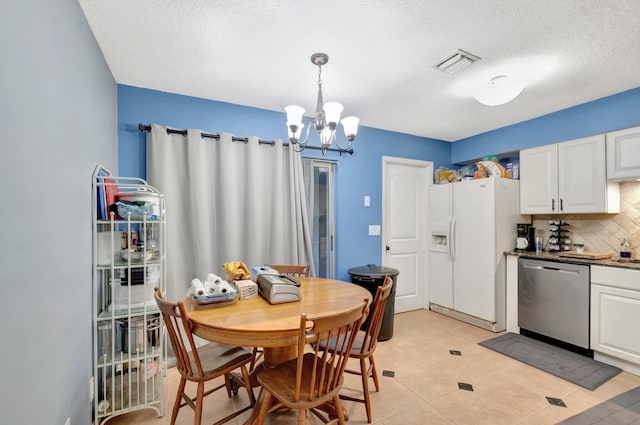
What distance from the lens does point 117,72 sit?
2.32 metres

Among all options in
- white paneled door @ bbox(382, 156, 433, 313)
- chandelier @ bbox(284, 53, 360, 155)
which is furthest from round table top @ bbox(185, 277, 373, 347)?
white paneled door @ bbox(382, 156, 433, 313)

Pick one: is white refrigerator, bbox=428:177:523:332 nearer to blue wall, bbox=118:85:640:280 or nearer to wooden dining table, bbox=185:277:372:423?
blue wall, bbox=118:85:640:280

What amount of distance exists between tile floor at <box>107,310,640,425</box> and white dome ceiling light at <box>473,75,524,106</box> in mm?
2258

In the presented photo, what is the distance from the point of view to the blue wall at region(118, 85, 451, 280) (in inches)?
102

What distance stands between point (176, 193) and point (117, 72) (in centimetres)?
104

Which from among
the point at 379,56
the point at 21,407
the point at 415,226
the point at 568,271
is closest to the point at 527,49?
the point at 379,56

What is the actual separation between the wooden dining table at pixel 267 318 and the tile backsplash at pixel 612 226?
9.27 feet

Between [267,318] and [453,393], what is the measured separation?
5.43 ft

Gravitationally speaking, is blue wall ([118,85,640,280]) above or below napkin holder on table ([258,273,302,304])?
above

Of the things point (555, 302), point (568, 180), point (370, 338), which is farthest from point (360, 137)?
point (555, 302)

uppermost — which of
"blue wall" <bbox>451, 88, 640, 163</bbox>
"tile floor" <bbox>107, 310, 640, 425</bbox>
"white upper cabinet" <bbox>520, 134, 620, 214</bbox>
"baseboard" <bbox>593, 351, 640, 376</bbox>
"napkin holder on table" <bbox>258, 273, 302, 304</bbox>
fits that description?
"blue wall" <bbox>451, 88, 640, 163</bbox>

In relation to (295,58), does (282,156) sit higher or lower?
lower

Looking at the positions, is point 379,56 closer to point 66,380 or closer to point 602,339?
point 66,380

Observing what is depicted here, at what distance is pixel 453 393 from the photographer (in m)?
2.19
